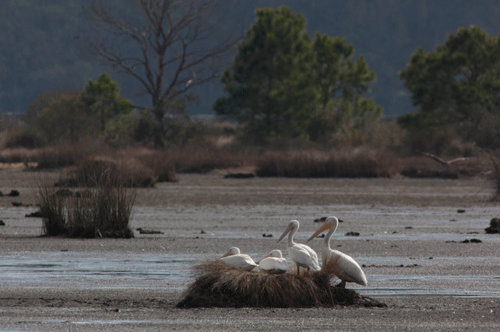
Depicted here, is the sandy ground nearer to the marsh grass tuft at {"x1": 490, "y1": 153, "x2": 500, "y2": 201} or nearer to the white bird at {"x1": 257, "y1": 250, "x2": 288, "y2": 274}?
the white bird at {"x1": 257, "y1": 250, "x2": 288, "y2": 274}

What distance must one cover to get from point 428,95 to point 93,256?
171 ft

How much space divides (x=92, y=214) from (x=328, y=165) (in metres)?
32.8

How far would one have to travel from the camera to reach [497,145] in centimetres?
4981

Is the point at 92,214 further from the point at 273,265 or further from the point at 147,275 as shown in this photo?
the point at 273,265

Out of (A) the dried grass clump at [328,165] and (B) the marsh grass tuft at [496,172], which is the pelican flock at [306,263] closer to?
(B) the marsh grass tuft at [496,172]

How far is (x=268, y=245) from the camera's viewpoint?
1619 cm

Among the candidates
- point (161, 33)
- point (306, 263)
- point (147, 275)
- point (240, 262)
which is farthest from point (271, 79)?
point (306, 263)

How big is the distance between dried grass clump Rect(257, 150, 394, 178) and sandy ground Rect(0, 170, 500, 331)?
10675 millimetres

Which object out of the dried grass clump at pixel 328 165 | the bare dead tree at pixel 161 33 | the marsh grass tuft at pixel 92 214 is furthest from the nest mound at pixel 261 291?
the bare dead tree at pixel 161 33

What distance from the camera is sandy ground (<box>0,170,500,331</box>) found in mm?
9055

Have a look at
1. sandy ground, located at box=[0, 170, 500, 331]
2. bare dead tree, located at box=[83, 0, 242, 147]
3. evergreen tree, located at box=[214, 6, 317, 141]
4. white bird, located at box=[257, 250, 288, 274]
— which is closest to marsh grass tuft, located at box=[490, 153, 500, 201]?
sandy ground, located at box=[0, 170, 500, 331]

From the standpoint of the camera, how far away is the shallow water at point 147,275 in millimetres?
11172

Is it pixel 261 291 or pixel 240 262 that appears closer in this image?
pixel 261 291

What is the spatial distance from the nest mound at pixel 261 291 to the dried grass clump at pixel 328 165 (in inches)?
1529
